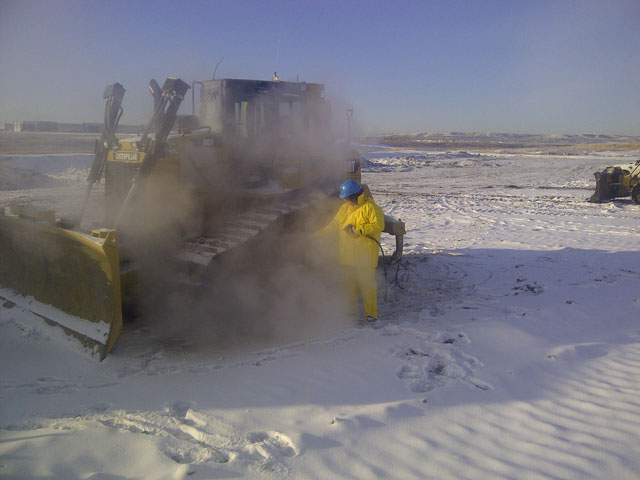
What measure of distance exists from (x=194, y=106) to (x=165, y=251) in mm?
3075

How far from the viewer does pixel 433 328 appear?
5777mm

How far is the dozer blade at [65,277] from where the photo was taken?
458 cm

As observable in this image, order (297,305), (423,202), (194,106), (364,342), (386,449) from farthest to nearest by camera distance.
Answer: (423,202)
(194,106)
(297,305)
(364,342)
(386,449)

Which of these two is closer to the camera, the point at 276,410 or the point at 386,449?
the point at 386,449

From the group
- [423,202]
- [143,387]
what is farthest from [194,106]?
[423,202]

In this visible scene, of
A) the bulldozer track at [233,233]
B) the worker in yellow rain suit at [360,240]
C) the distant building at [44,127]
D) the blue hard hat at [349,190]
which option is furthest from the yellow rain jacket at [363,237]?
the distant building at [44,127]

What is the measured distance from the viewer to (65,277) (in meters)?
4.99

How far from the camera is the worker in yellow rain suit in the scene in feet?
19.0

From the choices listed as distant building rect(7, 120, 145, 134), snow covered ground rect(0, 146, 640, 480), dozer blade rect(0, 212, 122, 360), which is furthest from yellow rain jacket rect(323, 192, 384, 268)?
distant building rect(7, 120, 145, 134)

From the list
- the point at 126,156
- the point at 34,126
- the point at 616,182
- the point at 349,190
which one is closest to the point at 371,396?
the point at 349,190

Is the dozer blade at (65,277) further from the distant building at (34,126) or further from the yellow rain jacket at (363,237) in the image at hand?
the distant building at (34,126)

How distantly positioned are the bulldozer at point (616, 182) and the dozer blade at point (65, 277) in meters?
16.4

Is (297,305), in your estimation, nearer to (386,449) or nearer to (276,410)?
(276,410)

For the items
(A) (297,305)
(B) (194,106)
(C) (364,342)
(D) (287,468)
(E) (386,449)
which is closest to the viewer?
(D) (287,468)
